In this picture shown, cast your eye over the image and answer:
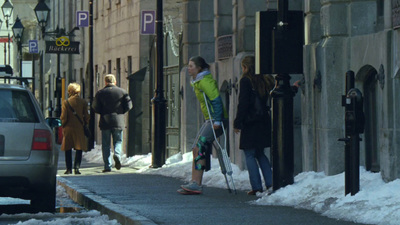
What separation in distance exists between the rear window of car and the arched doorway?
12.9 ft

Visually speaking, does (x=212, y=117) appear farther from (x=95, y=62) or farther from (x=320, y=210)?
(x=95, y=62)

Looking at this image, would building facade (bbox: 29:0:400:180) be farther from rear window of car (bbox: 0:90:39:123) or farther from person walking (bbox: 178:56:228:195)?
rear window of car (bbox: 0:90:39:123)

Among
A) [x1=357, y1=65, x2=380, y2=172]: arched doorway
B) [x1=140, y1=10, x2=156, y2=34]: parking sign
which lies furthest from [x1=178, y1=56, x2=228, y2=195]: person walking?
[x1=140, y1=10, x2=156, y2=34]: parking sign

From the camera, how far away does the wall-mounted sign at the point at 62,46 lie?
33844 mm

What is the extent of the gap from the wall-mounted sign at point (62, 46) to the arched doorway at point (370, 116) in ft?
66.4

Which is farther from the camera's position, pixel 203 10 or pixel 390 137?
pixel 203 10

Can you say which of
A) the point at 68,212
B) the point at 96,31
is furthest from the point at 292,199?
the point at 96,31

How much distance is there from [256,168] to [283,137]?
117 centimetres

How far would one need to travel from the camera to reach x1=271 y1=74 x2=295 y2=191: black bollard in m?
13.4

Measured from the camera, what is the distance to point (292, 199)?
12664 millimetres

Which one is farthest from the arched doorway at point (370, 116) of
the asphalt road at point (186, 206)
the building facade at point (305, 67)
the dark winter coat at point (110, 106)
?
the dark winter coat at point (110, 106)

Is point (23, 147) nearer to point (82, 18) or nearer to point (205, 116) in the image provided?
point (205, 116)

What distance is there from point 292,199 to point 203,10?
1157 centimetres

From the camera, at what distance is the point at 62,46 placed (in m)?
33.9
